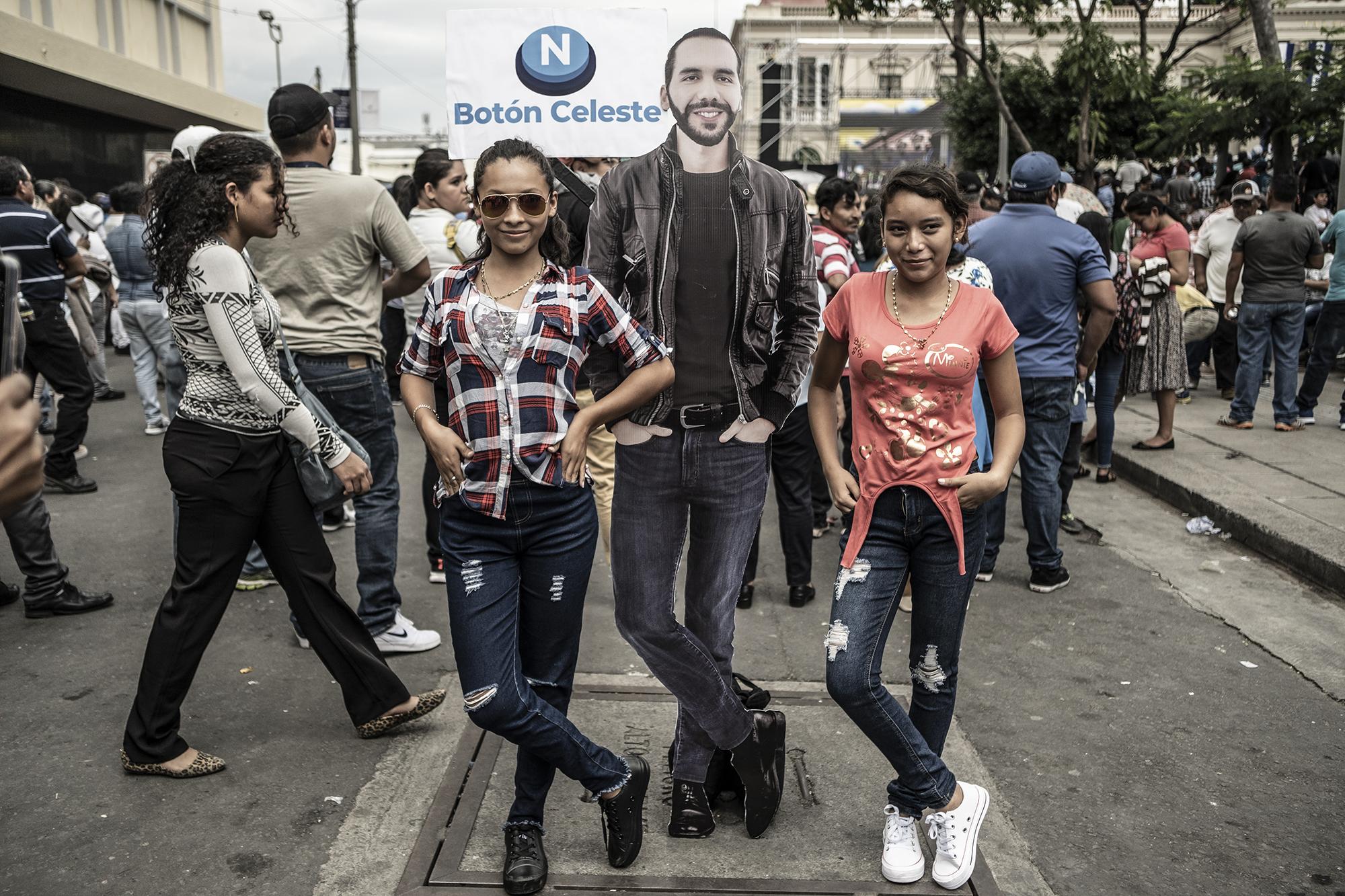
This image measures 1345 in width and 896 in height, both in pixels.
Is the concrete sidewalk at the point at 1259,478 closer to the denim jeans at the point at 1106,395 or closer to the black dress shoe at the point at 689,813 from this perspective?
the denim jeans at the point at 1106,395

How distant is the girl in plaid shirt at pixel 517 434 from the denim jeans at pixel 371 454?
1789mm

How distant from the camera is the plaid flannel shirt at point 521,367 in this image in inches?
114

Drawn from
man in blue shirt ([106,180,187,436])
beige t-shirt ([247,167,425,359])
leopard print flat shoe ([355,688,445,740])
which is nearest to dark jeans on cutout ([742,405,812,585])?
leopard print flat shoe ([355,688,445,740])

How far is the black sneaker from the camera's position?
598 cm

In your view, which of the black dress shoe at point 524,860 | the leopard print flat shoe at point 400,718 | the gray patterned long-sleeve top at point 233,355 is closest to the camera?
the black dress shoe at point 524,860

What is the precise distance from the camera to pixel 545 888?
3137 mm

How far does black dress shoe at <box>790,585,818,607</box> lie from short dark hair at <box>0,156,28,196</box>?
5421mm

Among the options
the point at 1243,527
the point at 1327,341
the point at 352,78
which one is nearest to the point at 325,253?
the point at 1243,527

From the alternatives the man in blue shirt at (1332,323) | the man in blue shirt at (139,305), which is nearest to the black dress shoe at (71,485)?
the man in blue shirt at (139,305)

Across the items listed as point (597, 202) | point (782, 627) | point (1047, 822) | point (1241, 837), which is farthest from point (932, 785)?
point (782, 627)

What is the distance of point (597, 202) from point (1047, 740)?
8.19ft

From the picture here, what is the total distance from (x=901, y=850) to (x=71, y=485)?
21.5 ft

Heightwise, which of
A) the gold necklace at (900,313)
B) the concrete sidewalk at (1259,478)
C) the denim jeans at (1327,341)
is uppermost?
the gold necklace at (900,313)

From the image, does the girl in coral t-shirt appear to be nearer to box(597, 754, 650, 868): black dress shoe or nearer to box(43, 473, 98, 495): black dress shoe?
box(597, 754, 650, 868): black dress shoe
